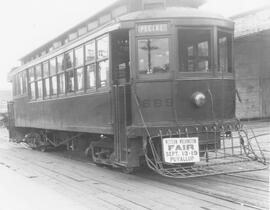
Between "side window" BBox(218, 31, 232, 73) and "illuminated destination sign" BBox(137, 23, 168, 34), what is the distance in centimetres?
112

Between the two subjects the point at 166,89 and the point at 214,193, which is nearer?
the point at 214,193

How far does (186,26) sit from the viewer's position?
756 cm

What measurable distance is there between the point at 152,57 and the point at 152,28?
1.66 feet

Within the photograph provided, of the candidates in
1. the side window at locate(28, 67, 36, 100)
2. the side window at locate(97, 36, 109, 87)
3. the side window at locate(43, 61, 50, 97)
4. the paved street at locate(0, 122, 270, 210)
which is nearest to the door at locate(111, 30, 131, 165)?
the side window at locate(97, 36, 109, 87)

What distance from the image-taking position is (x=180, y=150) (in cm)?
709

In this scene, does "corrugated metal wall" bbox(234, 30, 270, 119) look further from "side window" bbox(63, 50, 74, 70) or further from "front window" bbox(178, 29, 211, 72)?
"front window" bbox(178, 29, 211, 72)

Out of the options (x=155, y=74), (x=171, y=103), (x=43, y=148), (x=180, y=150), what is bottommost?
(x=43, y=148)

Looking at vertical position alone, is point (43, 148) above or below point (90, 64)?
below

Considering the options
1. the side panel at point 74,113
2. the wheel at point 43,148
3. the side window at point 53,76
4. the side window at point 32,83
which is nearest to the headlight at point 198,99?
the side panel at point 74,113

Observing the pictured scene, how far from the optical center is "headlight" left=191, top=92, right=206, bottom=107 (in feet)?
24.6

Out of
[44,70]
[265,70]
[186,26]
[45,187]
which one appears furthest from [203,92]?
[265,70]

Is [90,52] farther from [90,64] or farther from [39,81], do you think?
[39,81]

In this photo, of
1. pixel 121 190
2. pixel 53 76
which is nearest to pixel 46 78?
pixel 53 76

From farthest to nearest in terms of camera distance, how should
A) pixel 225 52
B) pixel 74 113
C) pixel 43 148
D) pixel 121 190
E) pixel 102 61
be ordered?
pixel 43 148 → pixel 74 113 → pixel 102 61 → pixel 225 52 → pixel 121 190
